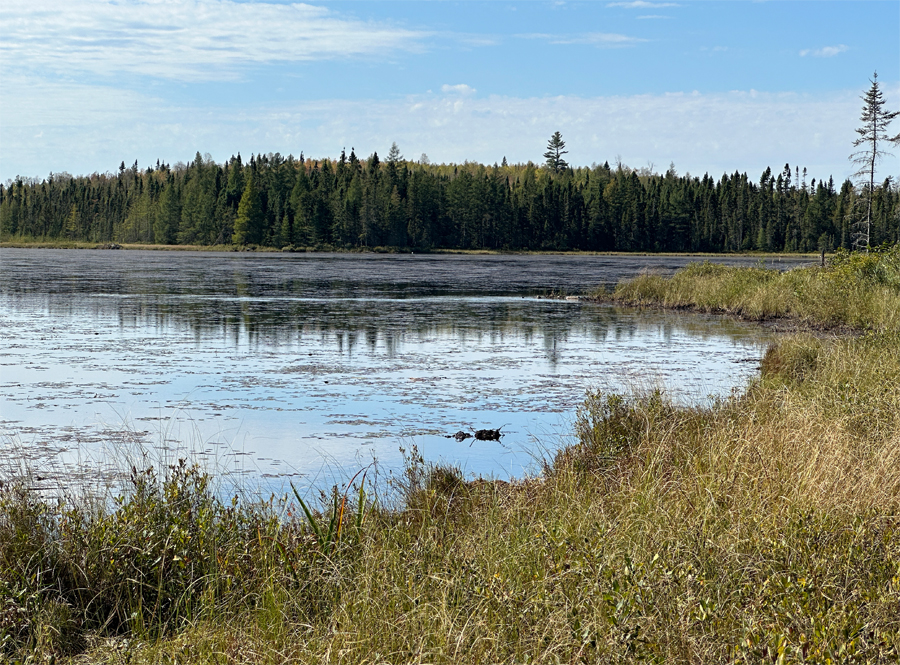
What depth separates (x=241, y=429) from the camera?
11.8 metres

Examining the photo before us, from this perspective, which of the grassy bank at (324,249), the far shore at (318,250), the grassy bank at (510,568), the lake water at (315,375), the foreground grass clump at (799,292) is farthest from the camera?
the grassy bank at (324,249)

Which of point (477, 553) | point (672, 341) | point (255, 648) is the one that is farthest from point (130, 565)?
point (672, 341)

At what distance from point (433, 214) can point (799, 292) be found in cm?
9525

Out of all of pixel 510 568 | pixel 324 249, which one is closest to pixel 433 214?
pixel 324 249

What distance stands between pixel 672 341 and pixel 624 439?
43.8 feet

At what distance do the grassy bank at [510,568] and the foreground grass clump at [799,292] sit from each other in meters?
13.9

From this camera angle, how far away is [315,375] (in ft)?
54.0

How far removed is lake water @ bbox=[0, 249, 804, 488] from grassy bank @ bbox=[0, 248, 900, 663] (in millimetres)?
1954

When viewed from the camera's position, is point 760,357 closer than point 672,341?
Yes

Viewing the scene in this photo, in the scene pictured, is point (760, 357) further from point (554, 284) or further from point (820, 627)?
point (554, 284)

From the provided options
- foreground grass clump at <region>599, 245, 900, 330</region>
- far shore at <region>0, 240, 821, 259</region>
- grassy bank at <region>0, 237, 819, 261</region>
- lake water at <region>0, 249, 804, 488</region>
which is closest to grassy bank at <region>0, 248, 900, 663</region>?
lake water at <region>0, 249, 804, 488</region>

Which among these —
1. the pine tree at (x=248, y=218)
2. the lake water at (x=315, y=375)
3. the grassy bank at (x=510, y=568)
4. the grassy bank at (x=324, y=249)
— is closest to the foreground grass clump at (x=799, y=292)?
the lake water at (x=315, y=375)

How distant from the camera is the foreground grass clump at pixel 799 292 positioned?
82.6ft

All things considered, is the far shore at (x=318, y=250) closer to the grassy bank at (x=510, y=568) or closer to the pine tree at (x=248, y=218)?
the pine tree at (x=248, y=218)
